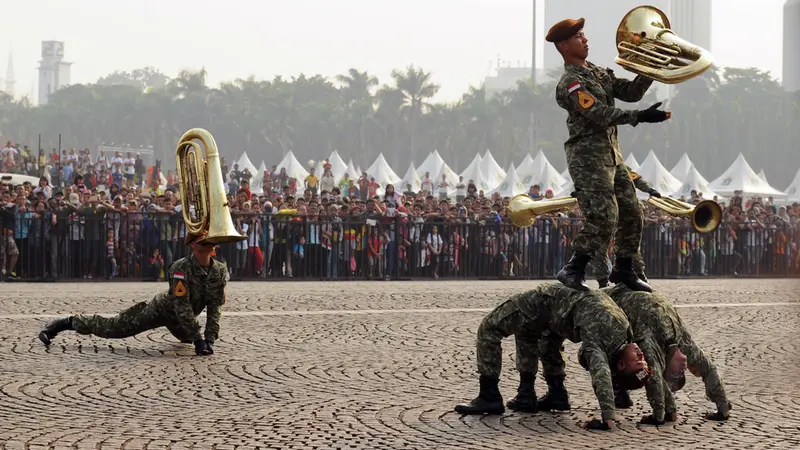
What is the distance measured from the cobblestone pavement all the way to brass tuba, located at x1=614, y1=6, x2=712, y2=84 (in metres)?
2.13

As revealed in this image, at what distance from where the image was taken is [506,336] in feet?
25.7

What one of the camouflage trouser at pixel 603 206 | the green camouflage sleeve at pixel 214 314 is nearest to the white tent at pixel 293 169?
the green camouflage sleeve at pixel 214 314

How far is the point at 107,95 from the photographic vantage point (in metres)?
133

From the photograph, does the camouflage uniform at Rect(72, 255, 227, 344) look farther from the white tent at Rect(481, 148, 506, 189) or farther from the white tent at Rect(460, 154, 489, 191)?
the white tent at Rect(481, 148, 506, 189)

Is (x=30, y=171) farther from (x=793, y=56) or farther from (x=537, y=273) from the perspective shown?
(x=793, y=56)

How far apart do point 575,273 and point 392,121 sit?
11744 centimetres

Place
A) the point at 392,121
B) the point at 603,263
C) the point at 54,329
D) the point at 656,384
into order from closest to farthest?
the point at 656,384 → the point at 603,263 → the point at 54,329 → the point at 392,121

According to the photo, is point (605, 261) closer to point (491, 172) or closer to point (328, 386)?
point (328, 386)

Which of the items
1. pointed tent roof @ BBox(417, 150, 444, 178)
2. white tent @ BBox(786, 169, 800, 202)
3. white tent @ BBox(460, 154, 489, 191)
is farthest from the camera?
pointed tent roof @ BBox(417, 150, 444, 178)

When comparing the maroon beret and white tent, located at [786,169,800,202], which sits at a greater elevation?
white tent, located at [786,169,800,202]

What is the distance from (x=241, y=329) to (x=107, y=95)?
125m

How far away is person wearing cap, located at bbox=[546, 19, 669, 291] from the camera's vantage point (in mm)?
7852

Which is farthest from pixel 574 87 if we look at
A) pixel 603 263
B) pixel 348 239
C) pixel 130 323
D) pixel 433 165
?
pixel 433 165

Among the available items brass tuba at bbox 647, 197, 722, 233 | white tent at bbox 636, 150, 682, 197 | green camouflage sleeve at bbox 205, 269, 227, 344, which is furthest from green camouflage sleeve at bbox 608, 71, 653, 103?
white tent at bbox 636, 150, 682, 197
